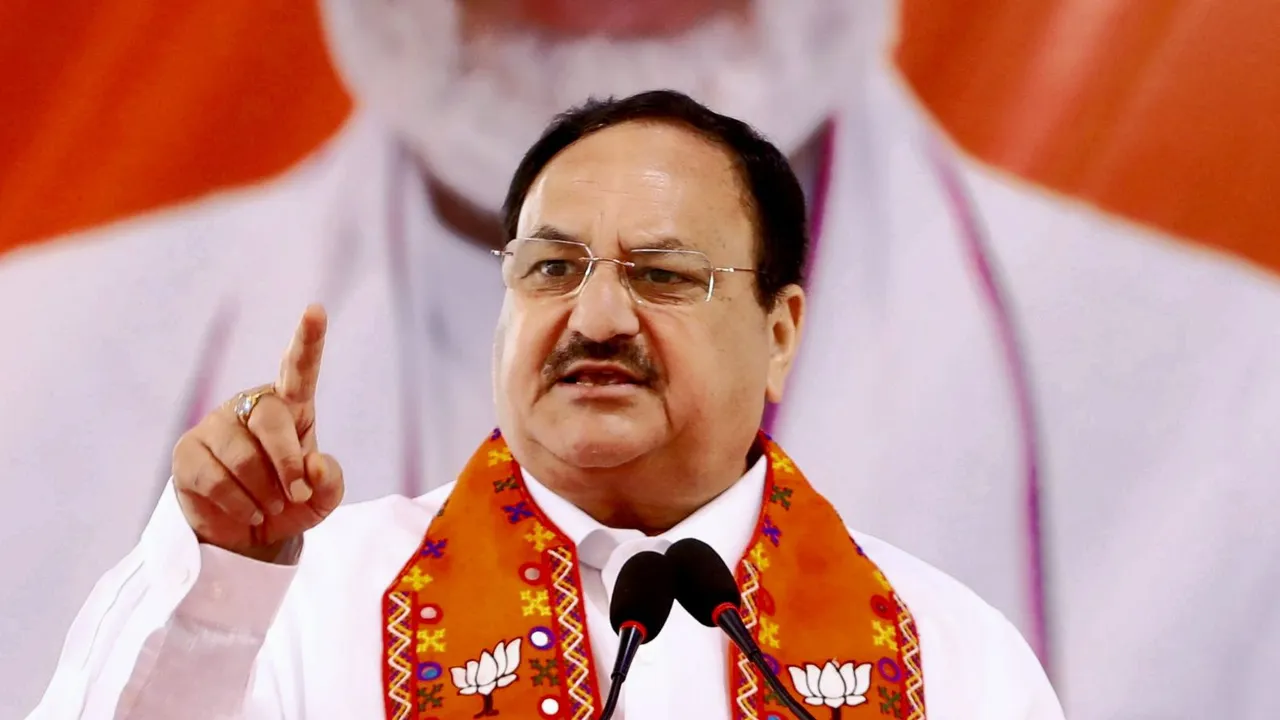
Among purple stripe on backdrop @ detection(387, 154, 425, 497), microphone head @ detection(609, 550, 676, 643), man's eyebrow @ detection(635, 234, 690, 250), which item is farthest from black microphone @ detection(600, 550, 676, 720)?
purple stripe on backdrop @ detection(387, 154, 425, 497)

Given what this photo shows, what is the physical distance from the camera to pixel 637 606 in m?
1.35

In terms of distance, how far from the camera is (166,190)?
8.48 feet

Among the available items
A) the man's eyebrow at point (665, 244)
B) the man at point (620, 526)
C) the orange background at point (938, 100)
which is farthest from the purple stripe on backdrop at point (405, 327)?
the man's eyebrow at point (665, 244)

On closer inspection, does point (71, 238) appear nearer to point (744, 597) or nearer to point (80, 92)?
point (80, 92)

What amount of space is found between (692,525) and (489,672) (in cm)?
41

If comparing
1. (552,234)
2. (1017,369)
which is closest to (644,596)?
(552,234)

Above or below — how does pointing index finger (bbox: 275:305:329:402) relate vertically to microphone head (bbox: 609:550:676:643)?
above

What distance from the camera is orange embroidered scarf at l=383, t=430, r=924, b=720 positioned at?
1.73 metres

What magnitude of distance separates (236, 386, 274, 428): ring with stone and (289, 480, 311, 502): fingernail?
0.29ft

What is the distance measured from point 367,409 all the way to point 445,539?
2.35 ft

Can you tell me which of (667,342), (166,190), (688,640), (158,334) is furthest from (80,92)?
(688,640)

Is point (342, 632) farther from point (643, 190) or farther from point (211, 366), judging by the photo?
point (211, 366)

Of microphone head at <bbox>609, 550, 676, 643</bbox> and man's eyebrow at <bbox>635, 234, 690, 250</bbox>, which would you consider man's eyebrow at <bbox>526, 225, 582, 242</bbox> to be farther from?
microphone head at <bbox>609, 550, 676, 643</bbox>

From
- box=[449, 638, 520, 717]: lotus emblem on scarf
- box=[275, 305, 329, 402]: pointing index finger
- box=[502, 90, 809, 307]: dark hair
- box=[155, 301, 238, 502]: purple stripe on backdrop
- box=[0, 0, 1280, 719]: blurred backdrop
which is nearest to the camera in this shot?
box=[275, 305, 329, 402]: pointing index finger
